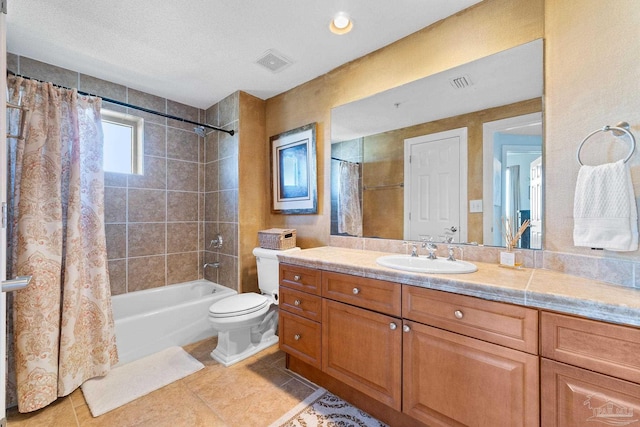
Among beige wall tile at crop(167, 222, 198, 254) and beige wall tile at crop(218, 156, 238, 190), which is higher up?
beige wall tile at crop(218, 156, 238, 190)

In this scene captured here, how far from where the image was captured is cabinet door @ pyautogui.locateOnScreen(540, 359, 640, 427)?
0.83 metres

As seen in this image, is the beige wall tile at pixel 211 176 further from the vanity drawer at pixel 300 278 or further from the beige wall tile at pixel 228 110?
the vanity drawer at pixel 300 278

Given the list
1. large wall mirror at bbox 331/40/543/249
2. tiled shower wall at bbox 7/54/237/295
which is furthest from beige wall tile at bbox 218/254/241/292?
large wall mirror at bbox 331/40/543/249

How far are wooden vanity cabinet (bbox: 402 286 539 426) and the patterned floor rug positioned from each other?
34 centimetres

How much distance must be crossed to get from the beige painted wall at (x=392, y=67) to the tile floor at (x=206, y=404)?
111cm

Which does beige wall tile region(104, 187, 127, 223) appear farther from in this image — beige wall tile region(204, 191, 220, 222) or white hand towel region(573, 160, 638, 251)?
white hand towel region(573, 160, 638, 251)

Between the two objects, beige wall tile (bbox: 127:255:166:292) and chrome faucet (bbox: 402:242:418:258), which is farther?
beige wall tile (bbox: 127:255:166:292)

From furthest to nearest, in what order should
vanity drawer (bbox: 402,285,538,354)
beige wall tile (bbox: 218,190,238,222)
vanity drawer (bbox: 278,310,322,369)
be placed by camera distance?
beige wall tile (bbox: 218,190,238,222) < vanity drawer (bbox: 278,310,322,369) < vanity drawer (bbox: 402,285,538,354)

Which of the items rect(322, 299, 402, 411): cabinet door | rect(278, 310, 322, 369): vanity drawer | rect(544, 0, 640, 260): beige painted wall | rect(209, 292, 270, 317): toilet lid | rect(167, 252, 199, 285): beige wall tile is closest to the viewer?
rect(544, 0, 640, 260): beige painted wall

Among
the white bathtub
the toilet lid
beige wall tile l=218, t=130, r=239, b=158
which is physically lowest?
the white bathtub

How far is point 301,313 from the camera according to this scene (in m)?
1.75

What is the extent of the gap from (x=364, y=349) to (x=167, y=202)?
8.01ft

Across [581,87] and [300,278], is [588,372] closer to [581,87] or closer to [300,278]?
[581,87]

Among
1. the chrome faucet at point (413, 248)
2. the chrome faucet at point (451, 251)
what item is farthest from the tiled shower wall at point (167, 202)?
the chrome faucet at point (451, 251)
